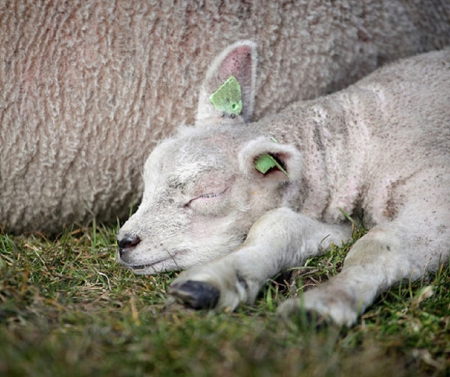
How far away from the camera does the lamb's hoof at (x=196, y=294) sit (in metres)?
2.59

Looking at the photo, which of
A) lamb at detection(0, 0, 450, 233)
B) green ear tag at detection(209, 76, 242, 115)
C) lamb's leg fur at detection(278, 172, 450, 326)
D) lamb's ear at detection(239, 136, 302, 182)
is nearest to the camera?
lamb's leg fur at detection(278, 172, 450, 326)

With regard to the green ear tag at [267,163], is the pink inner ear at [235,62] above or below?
above

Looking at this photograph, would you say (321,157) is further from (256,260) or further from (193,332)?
(193,332)

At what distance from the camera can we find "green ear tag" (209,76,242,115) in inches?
145

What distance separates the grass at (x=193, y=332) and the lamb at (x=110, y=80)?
753mm

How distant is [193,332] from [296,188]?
1204mm

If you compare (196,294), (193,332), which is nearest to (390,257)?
(196,294)

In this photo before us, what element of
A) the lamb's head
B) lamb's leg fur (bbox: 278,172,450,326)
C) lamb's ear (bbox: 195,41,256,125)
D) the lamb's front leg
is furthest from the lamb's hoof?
lamb's ear (bbox: 195,41,256,125)

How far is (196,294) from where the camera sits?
8.51 ft

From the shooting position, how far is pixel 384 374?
2088 mm

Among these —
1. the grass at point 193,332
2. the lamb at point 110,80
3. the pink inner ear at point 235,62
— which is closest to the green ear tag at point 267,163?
the grass at point 193,332

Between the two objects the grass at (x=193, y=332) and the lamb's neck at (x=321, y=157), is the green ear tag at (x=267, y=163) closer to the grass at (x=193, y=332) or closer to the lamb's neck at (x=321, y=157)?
the lamb's neck at (x=321, y=157)

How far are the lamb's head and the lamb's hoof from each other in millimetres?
571

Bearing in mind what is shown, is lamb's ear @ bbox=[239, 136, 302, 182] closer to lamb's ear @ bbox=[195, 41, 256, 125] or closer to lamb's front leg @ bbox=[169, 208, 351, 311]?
lamb's front leg @ bbox=[169, 208, 351, 311]
